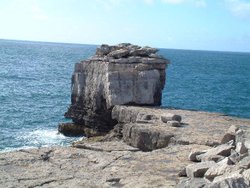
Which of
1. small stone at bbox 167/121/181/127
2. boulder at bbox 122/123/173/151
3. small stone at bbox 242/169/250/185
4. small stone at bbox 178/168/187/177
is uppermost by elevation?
small stone at bbox 242/169/250/185

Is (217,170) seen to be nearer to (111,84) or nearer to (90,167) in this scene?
(90,167)

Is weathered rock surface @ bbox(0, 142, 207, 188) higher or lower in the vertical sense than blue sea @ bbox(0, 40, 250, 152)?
higher

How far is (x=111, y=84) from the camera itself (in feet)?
86.2

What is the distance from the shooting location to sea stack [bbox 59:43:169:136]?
26.3 metres

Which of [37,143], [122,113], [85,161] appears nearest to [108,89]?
[122,113]

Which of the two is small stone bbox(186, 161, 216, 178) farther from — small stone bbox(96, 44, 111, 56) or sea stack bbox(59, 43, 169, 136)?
small stone bbox(96, 44, 111, 56)

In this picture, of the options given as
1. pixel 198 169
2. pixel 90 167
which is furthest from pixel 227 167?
pixel 90 167

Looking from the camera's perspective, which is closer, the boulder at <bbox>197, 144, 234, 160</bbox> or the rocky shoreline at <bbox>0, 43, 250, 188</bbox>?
the rocky shoreline at <bbox>0, 43, 250, 188</bbox>

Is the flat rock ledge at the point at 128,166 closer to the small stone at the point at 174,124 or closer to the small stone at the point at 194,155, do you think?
the small stone at the point at 194,155

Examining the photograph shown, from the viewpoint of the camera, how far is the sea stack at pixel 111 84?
2630 cm

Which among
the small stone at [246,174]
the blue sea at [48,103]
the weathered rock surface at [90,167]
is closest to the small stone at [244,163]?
the small stone at [246,174]

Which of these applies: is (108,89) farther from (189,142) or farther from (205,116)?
(189,142)

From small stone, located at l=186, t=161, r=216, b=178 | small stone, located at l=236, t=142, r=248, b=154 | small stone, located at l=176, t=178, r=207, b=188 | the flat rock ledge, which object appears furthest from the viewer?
small stone, located at l=236, t=142, r=248, b=154

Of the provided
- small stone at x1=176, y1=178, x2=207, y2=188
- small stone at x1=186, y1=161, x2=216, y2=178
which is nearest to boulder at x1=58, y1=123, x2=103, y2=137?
small stone at x1=186, y1=161, x2=216, y2=178
